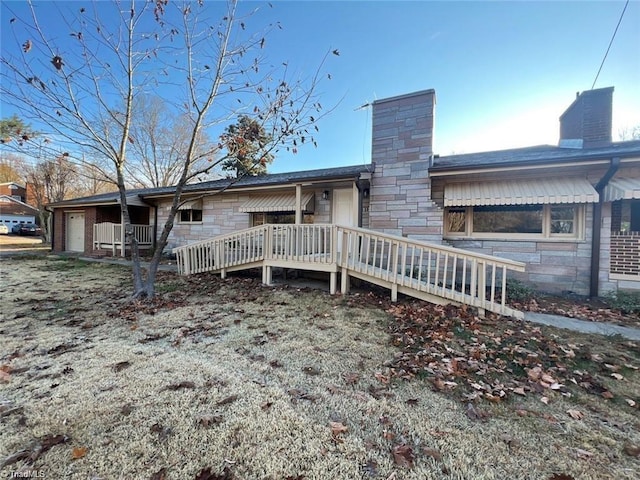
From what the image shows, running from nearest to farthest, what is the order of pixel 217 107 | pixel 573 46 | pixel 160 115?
pixel 217 107
pixel 573 46
pixel 160 115

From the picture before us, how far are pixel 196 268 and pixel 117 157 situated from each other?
393 centimetres

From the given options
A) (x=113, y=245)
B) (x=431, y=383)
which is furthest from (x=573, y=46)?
(x=113, y=245)

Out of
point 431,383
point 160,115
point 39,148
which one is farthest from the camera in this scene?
point 160,115

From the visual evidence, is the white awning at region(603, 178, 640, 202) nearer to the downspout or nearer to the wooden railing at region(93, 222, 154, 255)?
the downspout

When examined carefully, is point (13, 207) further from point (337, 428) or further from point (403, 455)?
point (403, 455)

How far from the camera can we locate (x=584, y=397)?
2738 millimetres

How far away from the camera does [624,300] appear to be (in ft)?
18.8

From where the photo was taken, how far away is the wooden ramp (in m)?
5.08

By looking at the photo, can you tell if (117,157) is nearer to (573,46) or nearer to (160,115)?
(573,46)

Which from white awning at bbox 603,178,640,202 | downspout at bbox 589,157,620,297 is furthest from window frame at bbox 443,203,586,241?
white awning at bbox 603,178,640,202

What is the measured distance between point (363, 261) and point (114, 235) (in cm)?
1233

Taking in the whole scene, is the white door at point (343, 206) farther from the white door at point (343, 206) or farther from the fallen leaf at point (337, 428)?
the fallen leaf at point (337, 428)

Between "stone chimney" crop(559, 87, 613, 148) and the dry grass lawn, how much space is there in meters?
6.87

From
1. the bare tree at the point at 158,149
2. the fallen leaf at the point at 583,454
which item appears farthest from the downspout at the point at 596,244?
the bare tree at the point at 158,149
